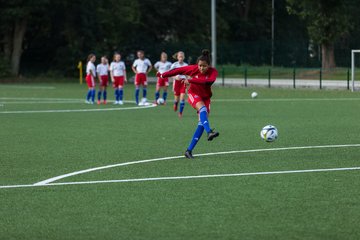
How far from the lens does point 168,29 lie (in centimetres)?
7831

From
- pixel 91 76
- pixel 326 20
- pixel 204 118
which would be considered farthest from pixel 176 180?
pixel 326 20

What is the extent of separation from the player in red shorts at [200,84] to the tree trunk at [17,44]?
47.6 meters

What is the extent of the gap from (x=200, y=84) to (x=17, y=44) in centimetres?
4854

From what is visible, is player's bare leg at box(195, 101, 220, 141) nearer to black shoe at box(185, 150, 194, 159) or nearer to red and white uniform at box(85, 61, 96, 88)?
black shoe at box(185, 150, 194, 159)

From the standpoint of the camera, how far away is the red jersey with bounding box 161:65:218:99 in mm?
16000

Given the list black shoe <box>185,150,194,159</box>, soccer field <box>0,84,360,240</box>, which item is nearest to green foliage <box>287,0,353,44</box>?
soccer field <box>0,84,360,240</box>

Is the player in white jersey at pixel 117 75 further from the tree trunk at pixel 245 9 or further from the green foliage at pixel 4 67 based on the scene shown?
the tree trunk at pixel 245 9

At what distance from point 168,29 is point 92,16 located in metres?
14.2

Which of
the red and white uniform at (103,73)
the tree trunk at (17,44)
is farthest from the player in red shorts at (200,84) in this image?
the tree trunk at (17,44)

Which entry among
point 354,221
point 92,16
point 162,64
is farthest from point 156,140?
point 92,16

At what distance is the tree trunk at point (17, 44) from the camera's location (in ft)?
206

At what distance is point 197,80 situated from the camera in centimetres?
1595

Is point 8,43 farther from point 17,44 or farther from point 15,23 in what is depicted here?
point 15,23

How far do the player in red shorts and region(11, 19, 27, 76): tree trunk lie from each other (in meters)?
47.6
